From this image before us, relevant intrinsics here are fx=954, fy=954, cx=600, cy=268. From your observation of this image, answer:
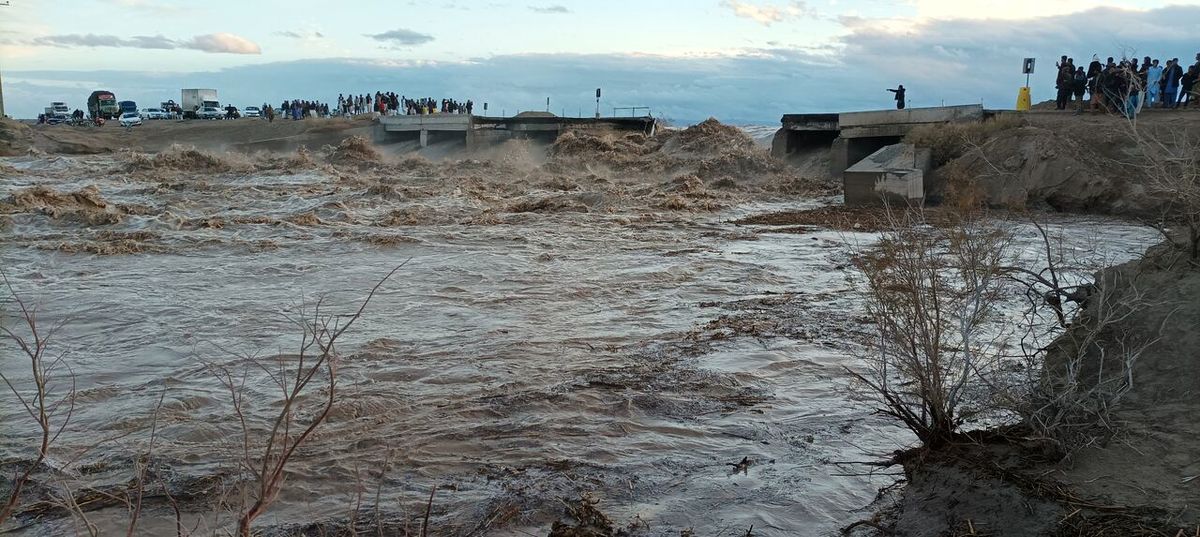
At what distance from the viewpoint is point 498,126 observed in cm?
4803

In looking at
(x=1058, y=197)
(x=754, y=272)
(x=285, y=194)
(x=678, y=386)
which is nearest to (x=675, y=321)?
(x=678, y=386)

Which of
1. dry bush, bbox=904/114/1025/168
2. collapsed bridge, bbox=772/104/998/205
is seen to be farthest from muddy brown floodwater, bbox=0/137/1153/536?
dry bush, bbox=904/114/1025/168

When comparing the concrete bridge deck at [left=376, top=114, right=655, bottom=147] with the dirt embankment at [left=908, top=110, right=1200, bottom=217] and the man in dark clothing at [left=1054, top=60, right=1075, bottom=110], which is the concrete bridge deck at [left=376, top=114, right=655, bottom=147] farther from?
the dirt embankment at [left=908, top=110, right=1200, bottom=217]

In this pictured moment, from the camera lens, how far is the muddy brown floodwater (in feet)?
21.1

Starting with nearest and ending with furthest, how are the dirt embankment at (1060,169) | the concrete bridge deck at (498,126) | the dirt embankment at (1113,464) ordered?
the dirt embankment at (1113,464) → the dirt embankment at (1060,169) → the concrete bridge deck at (498,126)

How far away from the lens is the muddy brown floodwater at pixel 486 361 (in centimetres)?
643

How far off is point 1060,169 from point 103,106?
6491 cm

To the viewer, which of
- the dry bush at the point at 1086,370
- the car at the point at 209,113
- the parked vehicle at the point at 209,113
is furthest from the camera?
the car at the point at 209,113

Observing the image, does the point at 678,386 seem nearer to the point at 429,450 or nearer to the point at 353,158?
the point at 429,450


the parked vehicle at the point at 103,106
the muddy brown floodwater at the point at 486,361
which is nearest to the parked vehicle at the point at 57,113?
the parked vehicle at the point at 103,106

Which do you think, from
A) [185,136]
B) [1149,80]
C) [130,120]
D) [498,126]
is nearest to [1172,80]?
[1149,80]

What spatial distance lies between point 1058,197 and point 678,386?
59.0 feet

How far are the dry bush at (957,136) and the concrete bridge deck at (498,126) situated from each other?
20.3 m

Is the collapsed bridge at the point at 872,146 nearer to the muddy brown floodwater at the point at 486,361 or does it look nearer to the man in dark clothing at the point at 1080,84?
the man in dark clothing at the point at 1080,84
